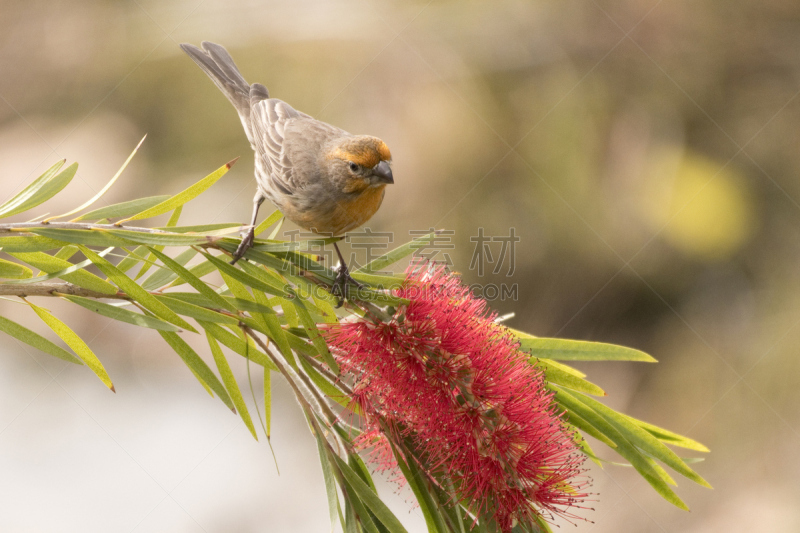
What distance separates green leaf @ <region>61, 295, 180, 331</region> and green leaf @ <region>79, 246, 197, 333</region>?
2 centimetres

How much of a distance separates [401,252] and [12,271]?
A: 0.69 m

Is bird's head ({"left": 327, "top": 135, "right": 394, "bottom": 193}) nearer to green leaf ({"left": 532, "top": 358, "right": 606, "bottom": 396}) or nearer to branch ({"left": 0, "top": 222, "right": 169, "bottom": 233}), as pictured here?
green leaf ({"left": 532, "top": 358, "right": 606, "bottom": 396})

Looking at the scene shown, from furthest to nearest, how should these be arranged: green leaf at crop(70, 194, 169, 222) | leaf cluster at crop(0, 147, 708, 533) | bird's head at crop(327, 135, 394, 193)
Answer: bird's head at crop(327, 135, 394, 193) → green leaf at crop(70, 194, 169, 222) → leaf cluster at crop(0, 147, 708, 533)

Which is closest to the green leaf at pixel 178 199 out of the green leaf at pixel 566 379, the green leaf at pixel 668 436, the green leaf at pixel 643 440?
the green leaf at pixel 566 379

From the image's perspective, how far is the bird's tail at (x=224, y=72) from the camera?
1.99m

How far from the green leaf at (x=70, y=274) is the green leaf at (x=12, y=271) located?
2 centimetres

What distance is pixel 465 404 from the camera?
1.07 meters

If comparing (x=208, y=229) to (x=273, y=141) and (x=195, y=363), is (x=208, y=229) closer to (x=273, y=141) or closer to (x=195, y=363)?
(x=195, y=363)

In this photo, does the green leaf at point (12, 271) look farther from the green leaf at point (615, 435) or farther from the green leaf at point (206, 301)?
the green leaf at point (615, 435)

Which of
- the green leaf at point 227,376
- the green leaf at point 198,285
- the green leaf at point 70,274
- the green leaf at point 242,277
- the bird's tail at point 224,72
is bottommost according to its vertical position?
the green leaf at point 227,376

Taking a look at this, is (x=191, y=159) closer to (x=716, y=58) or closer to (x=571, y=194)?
(x=571, y=194)

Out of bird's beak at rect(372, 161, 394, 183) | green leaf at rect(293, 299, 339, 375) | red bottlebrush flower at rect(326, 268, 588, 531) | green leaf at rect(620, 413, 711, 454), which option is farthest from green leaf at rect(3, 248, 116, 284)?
green leaf at rect(620, 413, 711, 454)

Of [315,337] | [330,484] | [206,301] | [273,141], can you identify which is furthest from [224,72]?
[330,484]

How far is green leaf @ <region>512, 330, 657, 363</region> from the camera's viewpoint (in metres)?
1.23
